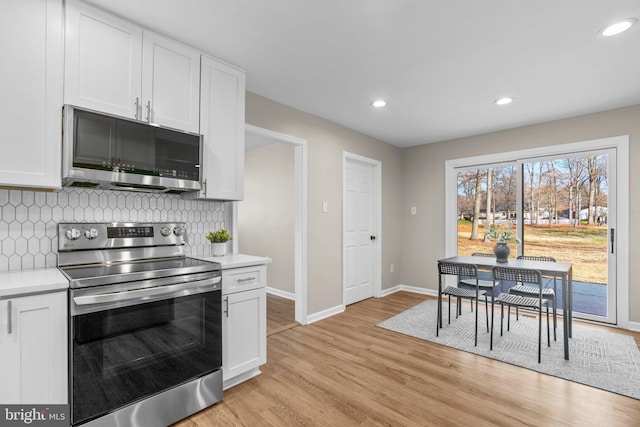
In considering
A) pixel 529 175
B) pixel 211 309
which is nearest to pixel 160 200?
pixel 211 309

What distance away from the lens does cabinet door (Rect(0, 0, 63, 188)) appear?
1617 mm

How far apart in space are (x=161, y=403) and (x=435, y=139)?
4733 mm

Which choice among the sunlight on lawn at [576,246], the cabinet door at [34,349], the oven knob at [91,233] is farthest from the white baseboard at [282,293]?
the cabinet door at [34,349]

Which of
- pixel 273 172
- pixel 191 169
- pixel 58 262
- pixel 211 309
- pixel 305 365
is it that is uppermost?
pixel 273 172

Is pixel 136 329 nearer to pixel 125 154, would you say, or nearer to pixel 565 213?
pixel 125 154

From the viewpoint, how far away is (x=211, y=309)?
2.12 m

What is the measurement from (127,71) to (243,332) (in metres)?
1.94

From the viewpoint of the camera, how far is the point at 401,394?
223 centimetres

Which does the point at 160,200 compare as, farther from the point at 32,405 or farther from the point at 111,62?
the point at 32,405

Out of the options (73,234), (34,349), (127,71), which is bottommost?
(34,349)

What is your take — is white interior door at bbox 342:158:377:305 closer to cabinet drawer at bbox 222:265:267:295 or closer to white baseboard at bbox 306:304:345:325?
white baseboard at bbox 306:304:345:325

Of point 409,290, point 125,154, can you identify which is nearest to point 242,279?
point 125,154

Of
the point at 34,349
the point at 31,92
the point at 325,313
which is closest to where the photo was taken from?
the point at 34,349

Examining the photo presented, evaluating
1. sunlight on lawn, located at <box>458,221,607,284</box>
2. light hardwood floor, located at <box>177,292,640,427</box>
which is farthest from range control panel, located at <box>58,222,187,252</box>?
sunlight on lawn, located at <box>458,221,607,284</box>
